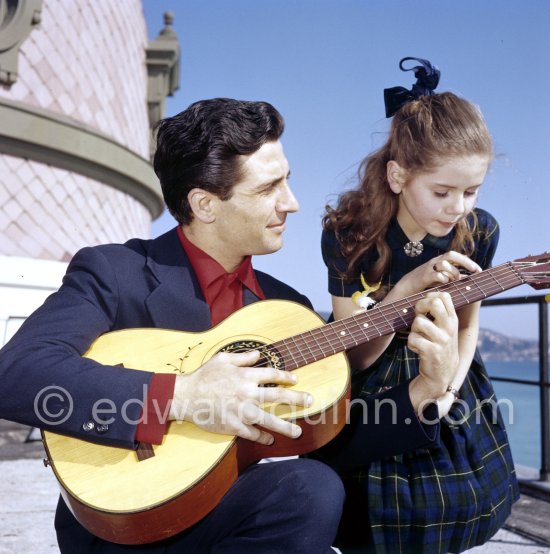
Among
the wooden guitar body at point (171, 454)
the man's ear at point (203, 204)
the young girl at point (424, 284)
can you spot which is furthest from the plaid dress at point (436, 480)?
the man's ear at point (203, 204)

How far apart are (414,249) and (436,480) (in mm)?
723

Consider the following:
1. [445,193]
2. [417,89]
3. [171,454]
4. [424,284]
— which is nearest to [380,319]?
[424,284]

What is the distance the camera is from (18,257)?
5.28 m

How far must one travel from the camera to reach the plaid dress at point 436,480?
1760 millimetres

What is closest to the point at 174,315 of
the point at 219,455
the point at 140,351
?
the point at 140,351

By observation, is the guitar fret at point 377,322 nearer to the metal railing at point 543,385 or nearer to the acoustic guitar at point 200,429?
the acoustic guitar at point 200,429

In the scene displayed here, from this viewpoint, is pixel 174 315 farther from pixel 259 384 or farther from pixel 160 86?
pixel 160 86

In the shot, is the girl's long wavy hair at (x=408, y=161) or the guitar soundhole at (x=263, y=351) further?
the girl's long wavy hair at (x=408, y=161)

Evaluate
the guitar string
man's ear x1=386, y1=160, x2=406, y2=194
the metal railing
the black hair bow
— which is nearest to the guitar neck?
the guitar string

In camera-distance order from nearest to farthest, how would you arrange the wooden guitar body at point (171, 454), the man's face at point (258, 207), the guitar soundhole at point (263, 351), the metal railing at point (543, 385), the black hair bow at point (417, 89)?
the wooden guitar body at point (171, 454) → the guitar soundhole at point (263, 351) → the man's face at point (258, 207) → the black hair bow at point (417, 89) → the metal railing at point (543, 385)

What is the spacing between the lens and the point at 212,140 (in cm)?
185

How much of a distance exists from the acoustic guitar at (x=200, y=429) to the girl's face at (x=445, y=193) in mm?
208

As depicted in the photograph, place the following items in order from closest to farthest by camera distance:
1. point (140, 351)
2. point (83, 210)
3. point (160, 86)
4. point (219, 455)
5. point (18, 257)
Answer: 1. point (219, 455)
2. point (140, 351)
3. point (18, 257)
4. point (83, 210)
5. point (160, 86)

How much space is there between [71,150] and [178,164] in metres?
4.33
